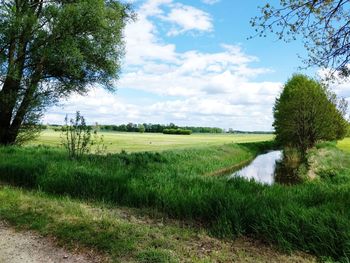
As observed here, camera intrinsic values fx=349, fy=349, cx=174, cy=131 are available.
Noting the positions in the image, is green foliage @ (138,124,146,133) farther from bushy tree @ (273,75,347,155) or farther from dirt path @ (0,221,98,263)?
dirt path @ (0,221,98,263)

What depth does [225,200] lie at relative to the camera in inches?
278

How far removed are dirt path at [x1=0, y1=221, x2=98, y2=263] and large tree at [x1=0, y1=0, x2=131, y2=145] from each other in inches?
527

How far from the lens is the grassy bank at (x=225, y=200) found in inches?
213

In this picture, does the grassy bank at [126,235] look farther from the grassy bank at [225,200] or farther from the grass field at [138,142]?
the grass field at [138,142]

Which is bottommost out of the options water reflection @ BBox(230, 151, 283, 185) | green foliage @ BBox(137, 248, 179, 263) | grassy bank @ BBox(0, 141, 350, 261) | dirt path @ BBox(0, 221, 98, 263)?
water reflection @ BBox(230, 151, 283, 185)

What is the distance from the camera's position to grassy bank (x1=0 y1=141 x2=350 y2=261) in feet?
17.8

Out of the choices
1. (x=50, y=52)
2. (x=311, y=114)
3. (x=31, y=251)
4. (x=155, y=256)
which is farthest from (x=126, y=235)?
(x=311, y=114)

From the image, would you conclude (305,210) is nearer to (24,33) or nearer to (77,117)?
(77,117)

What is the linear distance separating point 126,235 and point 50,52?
48.1ft

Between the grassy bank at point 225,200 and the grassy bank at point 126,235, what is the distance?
36 cm

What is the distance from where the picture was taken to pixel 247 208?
6527 mm

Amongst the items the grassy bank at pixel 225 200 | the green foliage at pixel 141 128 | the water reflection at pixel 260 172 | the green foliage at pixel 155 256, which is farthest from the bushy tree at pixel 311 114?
the green foliage at pixel 141 128

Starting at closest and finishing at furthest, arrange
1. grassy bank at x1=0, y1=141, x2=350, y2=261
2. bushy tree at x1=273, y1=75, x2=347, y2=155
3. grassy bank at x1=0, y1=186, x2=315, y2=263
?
1. grassy bank at x1=0, y1=186, x2=315, y2=263
2. grassy bank at x1=0, y1=141, x2=350, y2=261
3. bushy tree at x1=273, y1=75, x2=347, y2=155

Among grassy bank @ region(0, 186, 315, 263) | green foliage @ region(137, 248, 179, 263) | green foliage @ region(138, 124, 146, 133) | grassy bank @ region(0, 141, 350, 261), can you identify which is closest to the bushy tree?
grassy bank @ region(0, 141, 350, 261)
